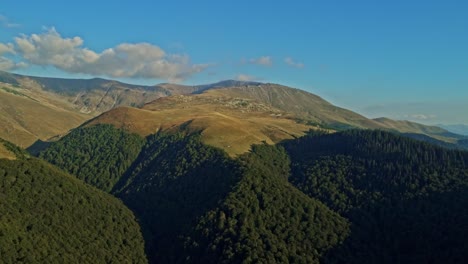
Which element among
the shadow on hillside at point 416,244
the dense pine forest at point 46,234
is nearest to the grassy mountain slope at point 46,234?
the dense pine forest at point 46,234

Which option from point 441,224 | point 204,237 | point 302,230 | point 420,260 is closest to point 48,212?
point 204,237

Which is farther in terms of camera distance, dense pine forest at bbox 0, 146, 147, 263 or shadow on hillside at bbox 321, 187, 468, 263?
shadow on hillside at bbox 321, 187, 468, 263

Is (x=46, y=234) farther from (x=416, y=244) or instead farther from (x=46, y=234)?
(x=416, y=244)

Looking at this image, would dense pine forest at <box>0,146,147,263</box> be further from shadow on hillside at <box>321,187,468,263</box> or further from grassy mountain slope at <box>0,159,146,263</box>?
shadow on hillside at <box>321,187,468,263</box>

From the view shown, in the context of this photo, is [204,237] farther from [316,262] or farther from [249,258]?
[316,262]

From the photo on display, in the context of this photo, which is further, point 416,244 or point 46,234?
point 416,244

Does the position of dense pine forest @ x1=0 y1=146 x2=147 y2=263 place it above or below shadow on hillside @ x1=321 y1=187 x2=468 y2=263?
below

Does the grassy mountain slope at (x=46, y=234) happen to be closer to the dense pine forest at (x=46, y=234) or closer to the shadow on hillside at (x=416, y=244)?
the dense pine forest at (x=46, y=234)

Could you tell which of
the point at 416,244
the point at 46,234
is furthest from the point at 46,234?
the point at 416,244

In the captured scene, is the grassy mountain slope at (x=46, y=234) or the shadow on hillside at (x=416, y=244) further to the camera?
the shadow on hillside at (x=416, y=244)

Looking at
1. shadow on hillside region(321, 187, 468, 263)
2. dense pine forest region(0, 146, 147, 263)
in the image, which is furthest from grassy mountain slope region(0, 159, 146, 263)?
shadow on hillside region(321, 187, 468, 263)

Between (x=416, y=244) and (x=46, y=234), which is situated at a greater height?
(x=416, y=244)
